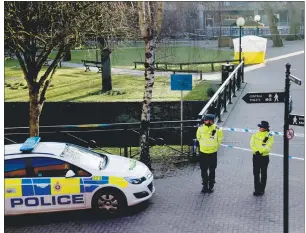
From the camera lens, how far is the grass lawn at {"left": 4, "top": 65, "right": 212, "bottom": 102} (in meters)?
23.9

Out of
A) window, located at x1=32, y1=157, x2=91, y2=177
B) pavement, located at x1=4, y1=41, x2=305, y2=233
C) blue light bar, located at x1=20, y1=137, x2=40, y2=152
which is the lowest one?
pavement, located at x1=4, y1=41, x2=305, y2=233

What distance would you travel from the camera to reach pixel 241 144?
14781mm

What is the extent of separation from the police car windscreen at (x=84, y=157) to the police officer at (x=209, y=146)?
2.00 meters

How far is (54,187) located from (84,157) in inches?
41.0

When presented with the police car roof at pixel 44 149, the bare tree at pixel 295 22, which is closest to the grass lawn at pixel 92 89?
the police car roof at pixel 44 149

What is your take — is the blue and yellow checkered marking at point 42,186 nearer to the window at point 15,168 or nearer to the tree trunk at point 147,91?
the window at point 15,168

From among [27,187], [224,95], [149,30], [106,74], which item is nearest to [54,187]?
[27,187]

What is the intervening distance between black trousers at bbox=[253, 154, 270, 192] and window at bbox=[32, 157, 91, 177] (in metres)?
3.32

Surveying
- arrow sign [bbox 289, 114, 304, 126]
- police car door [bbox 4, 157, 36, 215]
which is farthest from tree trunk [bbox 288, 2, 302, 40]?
police car door [bbox 4, 157, 36, 215]

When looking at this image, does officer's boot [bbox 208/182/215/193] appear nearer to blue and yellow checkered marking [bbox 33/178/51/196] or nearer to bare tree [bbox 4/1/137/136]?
blue and yellow checkered marking [bbox 33/178/51/196]

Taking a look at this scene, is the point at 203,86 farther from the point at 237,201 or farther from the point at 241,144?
the point at 237,201

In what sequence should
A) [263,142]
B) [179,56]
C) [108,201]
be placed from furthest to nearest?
[179,56], [263,142], [108,201]

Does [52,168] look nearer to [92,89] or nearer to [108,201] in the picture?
[108,201]

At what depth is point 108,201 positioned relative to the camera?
389 inches
